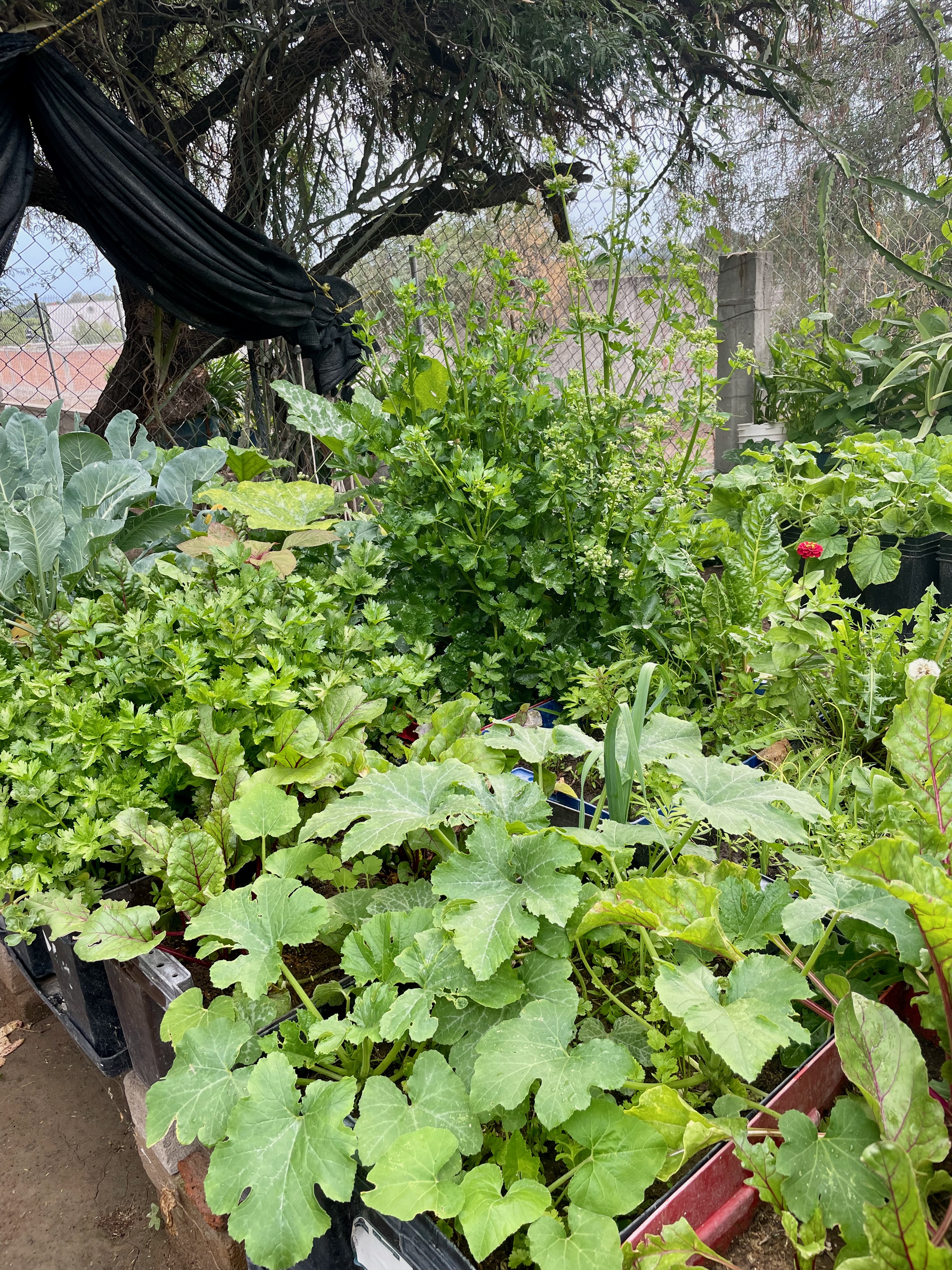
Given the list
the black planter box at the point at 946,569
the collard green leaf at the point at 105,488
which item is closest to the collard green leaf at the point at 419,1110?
the collard green leaf at the point at 105,488

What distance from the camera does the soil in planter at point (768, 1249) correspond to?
0.71 meters

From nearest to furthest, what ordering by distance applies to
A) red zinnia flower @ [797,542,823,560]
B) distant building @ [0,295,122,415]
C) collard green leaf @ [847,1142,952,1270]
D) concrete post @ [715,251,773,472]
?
collard green leaf @ [847,1142,952,1270], red zinnia flower @ [797,542,823,560], distant building @ [0,295,122,415], concrete post @ [715,251,773,472]

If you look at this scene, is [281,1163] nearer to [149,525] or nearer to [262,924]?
[262,924]

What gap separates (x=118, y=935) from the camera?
40.1 inches

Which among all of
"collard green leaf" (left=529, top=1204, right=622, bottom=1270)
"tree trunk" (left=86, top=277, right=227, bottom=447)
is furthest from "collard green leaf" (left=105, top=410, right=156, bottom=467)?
"tree trunk" (left=86, top=277, right=227, bottom=447)

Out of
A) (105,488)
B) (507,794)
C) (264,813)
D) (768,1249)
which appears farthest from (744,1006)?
(105,488)

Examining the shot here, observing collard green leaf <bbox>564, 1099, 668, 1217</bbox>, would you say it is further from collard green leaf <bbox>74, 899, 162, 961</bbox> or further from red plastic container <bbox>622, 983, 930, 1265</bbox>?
collard green leaf <bbox>74, 899, 162, 961</bbox>

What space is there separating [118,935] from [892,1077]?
2.90ft

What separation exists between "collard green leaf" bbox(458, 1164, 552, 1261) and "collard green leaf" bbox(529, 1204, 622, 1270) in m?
0.01

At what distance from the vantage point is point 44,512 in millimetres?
1433

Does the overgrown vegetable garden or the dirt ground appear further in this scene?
the dirt ground

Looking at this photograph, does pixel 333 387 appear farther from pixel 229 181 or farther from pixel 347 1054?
pixel 347 1054

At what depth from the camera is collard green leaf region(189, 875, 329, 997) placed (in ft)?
2.77

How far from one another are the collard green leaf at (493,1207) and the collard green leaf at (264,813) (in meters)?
0.47
